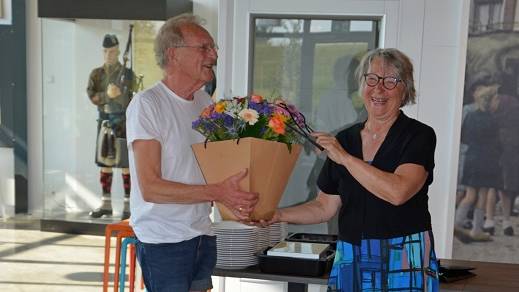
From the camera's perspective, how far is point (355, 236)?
1.91 m

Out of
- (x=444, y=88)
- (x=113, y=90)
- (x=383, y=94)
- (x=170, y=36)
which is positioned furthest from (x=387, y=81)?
(x=113, y=90)

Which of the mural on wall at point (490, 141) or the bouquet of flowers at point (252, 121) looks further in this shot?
the mural on wall at point (490, 141)

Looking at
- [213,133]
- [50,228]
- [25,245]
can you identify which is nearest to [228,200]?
[213,133]

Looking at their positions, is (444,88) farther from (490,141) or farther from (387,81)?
(387,81)

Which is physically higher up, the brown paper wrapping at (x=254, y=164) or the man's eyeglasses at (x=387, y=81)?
the man's eyeglasses at (x=387, y=81)

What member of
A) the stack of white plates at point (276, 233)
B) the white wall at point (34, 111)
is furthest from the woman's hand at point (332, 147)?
the white wall at point (34, 111)

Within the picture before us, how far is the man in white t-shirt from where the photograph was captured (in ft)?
6.44

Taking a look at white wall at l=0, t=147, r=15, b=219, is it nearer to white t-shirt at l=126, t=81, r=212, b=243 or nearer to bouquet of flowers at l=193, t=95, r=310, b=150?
white t-shirt at l=126, t=81, r=212, b=243

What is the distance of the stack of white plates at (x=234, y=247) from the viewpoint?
255cm

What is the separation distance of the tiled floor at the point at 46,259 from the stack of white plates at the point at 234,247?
93.9 inches

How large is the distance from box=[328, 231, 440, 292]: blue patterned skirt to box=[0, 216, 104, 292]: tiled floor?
3161mm

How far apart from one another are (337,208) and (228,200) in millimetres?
462

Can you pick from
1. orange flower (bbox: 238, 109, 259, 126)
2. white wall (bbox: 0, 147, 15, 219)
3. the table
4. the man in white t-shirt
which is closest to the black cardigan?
orange flower (bbox: 238, 109, 259, 126)

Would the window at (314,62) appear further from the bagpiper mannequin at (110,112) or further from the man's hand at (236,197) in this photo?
the bagpiper mannequin at (110,112)
